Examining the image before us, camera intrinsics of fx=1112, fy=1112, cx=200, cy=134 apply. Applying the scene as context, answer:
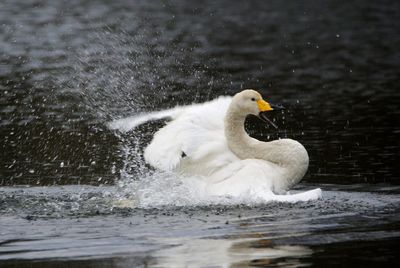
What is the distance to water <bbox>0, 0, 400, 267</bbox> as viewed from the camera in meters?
9.86

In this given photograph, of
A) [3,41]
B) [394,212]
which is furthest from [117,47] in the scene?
[394,212]

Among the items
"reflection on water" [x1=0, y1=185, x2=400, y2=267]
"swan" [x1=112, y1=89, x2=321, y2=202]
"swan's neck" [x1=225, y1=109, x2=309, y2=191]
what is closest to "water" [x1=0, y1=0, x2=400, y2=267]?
"reflection on water" [x1=0, y1=185, x2=400, y2=267]

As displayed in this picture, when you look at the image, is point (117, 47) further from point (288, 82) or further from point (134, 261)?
point (134, 261)

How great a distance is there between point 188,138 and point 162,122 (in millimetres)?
6041

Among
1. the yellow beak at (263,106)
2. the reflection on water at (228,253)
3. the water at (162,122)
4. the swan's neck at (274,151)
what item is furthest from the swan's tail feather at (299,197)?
the yellow beak at (263,106)

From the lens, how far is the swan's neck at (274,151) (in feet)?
40.8

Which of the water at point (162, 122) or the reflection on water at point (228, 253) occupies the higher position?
the water at point (162, 122)

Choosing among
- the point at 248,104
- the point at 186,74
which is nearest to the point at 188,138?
the point at 248,104

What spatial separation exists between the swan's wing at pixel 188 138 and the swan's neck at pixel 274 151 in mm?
225

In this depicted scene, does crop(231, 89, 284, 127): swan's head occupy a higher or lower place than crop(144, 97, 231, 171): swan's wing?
higher

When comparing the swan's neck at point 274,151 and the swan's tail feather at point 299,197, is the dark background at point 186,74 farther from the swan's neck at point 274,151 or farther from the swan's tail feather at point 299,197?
the swan's tail feather at point 299,197

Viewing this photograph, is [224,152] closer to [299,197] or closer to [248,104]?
[248,104]

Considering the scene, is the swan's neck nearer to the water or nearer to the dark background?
the water

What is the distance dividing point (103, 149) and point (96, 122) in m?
2.05
